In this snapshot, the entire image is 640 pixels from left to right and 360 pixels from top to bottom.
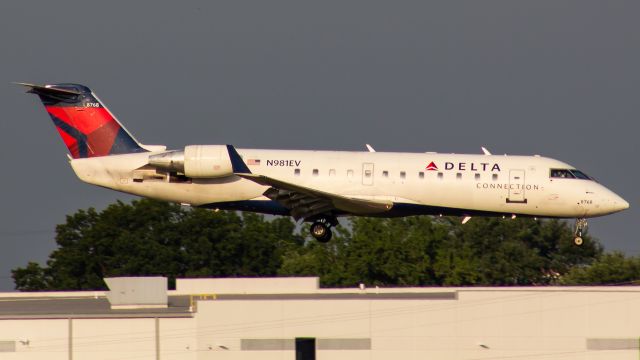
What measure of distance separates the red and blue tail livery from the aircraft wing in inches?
186

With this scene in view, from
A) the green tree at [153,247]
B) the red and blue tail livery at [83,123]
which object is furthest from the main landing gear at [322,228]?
the green tree at [153,247]

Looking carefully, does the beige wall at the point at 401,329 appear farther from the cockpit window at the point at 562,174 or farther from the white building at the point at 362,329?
the cockpit window at the point at 562,174

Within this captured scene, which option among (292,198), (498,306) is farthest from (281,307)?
(498,306)

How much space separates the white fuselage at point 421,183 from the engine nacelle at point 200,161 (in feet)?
2.26

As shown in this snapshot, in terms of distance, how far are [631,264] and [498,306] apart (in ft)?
126

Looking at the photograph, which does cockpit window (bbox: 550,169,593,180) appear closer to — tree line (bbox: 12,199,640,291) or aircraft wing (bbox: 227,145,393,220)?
→ aircraft wing (bbox: 227,145,393,220)

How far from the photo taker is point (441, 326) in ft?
141

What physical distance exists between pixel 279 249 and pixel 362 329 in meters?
60.4

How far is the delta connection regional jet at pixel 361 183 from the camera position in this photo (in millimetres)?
45219

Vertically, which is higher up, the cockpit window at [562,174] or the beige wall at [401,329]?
the cockpit window at [562,174]

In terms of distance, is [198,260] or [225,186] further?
[198,260]

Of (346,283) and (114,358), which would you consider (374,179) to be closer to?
(114,358)

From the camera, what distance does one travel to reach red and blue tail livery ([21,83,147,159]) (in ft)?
156

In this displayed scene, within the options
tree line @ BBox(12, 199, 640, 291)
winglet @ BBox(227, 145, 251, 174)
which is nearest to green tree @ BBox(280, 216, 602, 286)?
tree line @ BBox(12, 199, 640, 291)
